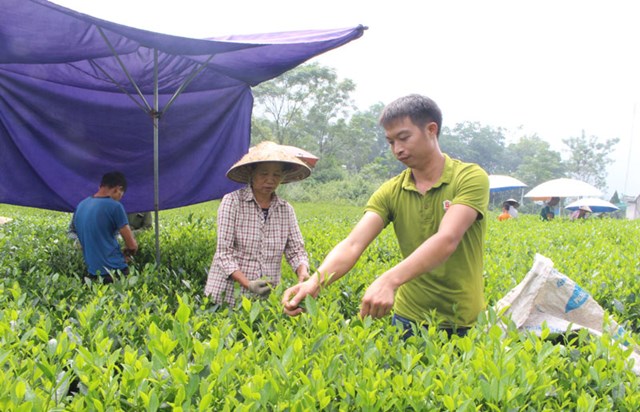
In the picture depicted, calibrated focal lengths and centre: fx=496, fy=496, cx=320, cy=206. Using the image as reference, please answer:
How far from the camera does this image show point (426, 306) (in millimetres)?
2293

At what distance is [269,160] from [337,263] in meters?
1.14

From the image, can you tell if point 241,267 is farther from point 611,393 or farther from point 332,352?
point 611,393

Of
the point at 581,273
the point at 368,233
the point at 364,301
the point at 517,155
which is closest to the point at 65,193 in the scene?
the point at 368,233

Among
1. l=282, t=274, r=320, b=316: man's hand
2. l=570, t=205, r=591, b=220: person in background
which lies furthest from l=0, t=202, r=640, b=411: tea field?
l=570, t=205, r=591, b=220: person in background

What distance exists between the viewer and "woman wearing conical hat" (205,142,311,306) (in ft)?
9.89

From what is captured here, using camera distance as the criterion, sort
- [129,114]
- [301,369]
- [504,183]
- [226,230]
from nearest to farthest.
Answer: [301,369] → [226,230] → [129,114] → [504,183]

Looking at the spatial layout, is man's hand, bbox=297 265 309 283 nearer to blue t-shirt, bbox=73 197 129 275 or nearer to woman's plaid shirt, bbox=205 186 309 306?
woman's plaid shirt, bbox=205 186 309 306

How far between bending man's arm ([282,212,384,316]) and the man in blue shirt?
2.46 m

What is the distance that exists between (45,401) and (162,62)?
3.42 m

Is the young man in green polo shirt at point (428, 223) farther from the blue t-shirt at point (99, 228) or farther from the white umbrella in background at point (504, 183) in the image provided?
the white umbrella in background at point (504, 183)

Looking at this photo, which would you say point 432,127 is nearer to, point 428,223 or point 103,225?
point 428,223

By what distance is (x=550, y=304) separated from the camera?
2.18 metres

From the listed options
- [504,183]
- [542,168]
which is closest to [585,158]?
[542,168]

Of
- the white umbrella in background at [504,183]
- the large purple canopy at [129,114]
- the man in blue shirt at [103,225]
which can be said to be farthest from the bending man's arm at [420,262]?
the white umbrella in background at [504,183]
